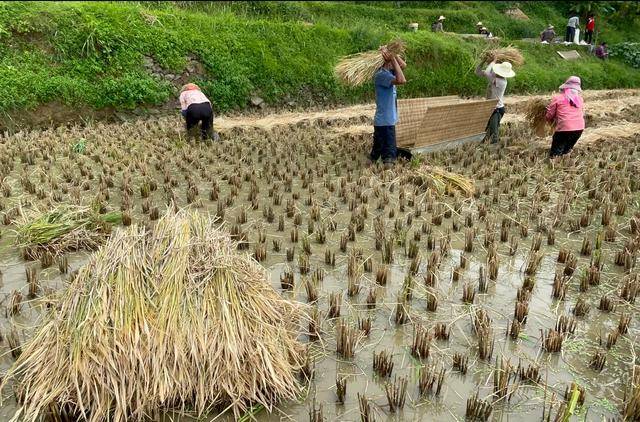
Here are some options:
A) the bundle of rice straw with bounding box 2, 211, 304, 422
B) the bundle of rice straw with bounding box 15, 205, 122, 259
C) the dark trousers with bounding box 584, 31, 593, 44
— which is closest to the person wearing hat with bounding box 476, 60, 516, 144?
the bundle of rice straw with bounding box 15, 205, 122, 259

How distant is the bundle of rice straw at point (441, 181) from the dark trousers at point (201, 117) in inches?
119

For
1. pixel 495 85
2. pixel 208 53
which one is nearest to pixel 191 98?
pixel 208 53

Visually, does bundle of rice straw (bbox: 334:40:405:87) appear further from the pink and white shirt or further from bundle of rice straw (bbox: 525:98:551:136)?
bundle of rice straw (bbox: 525:98:551:136)

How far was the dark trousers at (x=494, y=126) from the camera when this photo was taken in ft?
25.2

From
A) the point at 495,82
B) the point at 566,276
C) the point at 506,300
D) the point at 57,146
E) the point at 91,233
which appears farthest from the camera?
the point at 495,82

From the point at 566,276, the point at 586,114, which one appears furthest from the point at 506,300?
the point at 586,114

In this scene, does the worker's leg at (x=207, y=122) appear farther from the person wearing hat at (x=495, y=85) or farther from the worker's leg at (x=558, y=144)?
the worker's leg at (x=558, y=144)

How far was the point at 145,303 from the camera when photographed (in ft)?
7.63

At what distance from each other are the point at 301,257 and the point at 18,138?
5.39m

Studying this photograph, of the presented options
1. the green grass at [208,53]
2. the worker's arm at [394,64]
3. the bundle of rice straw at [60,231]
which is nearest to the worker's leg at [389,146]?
the worker's arm at [394,64]

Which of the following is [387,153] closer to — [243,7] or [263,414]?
[263,414]

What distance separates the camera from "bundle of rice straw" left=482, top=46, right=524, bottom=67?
743 cm

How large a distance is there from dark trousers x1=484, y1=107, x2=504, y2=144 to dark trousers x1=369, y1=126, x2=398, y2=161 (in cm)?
219

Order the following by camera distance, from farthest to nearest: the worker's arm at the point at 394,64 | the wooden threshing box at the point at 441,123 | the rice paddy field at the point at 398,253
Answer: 1. the wooden threshing box at the point at 441,123
2. the worker's arm at the point at 394,64
3. the rice paddy field at the point at 398,253
